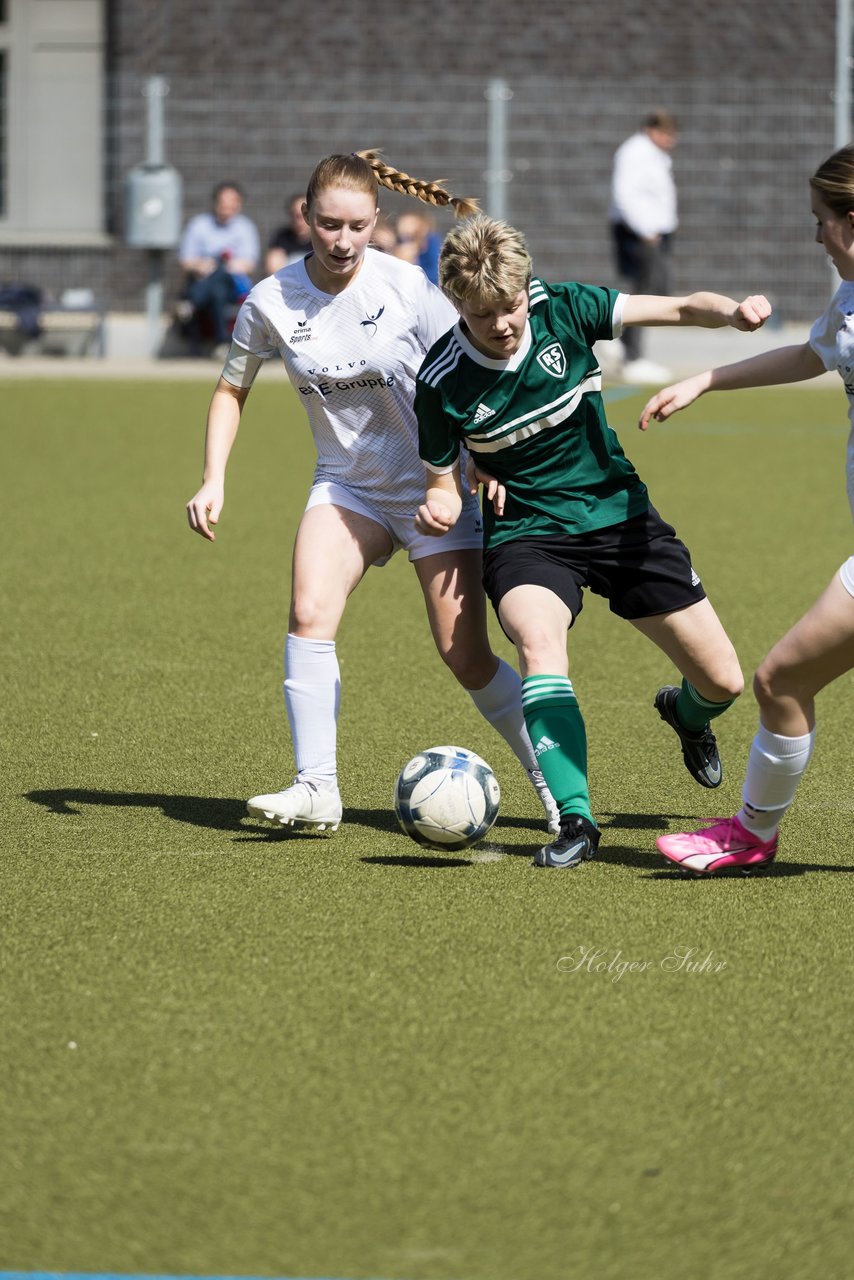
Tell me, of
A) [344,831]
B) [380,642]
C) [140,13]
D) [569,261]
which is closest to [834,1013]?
[344,831]

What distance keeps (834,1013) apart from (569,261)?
18.3 m

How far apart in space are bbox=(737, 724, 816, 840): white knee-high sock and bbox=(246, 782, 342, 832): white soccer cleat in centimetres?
102

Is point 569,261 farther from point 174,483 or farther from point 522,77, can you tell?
point 174,483

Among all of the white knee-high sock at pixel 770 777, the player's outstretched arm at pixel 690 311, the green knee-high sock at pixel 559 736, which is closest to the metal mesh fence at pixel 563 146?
the player's outstretched arm at pixel 690 311

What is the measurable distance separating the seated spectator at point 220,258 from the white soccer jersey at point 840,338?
49.1 feet

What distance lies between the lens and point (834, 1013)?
11.9 feet

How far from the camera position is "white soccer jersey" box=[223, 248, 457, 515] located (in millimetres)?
4926

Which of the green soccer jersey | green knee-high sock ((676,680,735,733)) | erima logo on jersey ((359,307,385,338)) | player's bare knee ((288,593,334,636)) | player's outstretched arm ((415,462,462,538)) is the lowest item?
Answer: green knee-high sock ((676,680,735,733))

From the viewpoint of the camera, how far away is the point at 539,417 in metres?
4.66

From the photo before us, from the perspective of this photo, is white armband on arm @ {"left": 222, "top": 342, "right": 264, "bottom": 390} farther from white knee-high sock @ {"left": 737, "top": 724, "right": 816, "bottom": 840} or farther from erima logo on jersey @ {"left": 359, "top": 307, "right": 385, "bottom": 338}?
white knee-high sock @ {"left": 737, "top": 724, "right": 816, "bottom": 840}

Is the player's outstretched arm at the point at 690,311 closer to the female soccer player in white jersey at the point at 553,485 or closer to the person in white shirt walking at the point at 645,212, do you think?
the female soccer player in white jersey at the point at 553,485

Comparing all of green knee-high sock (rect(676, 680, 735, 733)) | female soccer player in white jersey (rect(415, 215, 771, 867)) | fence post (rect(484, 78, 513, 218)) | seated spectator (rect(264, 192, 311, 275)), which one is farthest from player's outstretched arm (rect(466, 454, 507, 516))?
fence post (rect(484, 78, 513, 218))

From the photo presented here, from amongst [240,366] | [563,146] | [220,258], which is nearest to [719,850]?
[240,366]

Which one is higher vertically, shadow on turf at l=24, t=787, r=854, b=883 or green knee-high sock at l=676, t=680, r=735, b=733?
green knee-high sock at l=676, t=680, r=735, b=733
